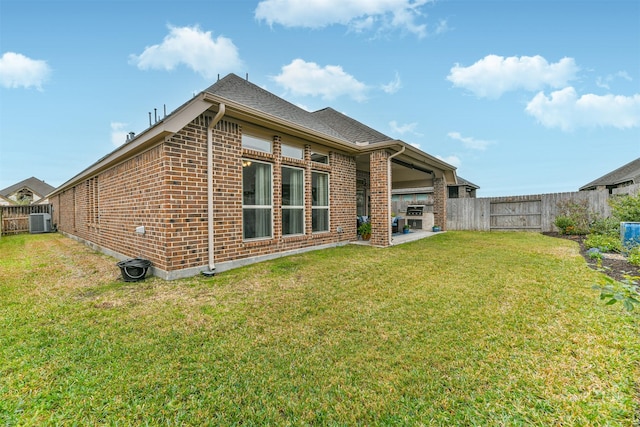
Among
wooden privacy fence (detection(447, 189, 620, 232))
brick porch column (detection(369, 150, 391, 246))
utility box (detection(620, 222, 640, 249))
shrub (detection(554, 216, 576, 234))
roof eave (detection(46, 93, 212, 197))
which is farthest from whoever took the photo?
wooden privacy fence (detection(447, 189, 620, 232))

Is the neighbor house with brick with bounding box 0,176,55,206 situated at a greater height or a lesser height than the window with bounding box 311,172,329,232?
greater

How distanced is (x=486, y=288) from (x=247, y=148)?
5380 millimetres

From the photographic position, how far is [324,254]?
6.73 m

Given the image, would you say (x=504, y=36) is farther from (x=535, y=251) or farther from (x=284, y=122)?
(x=284, y=122)

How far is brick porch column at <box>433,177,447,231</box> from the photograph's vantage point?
494 inches

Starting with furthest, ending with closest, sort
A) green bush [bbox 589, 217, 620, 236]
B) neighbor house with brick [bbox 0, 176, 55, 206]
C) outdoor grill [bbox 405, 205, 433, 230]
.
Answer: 1. neighbor house with brick [bbox 0, 176, 55, 206]
2. outdoor grill [bbox 405, 205, 433, 230]
3. green bush [bbox 589, 217, 620, 236]

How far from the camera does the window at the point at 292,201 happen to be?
6637 mm

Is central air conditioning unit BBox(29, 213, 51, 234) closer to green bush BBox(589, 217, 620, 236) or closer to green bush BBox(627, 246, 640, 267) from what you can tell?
green bush BBox(627, 246, 640, 267)

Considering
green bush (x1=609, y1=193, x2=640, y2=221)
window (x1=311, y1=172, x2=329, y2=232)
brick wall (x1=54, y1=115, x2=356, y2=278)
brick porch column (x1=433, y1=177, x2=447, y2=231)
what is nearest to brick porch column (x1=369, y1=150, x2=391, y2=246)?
window (x1=311, y1=172, x2=329, y2=232)

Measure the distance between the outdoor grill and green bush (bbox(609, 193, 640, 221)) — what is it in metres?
6.34

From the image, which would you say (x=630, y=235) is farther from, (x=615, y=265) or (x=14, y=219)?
(x=14, y=219)

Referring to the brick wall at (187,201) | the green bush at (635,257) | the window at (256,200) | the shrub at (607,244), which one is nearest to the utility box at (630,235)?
the shrub at (607,244)

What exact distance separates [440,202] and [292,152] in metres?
9.22

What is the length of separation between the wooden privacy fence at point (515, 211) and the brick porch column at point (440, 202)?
170cm
